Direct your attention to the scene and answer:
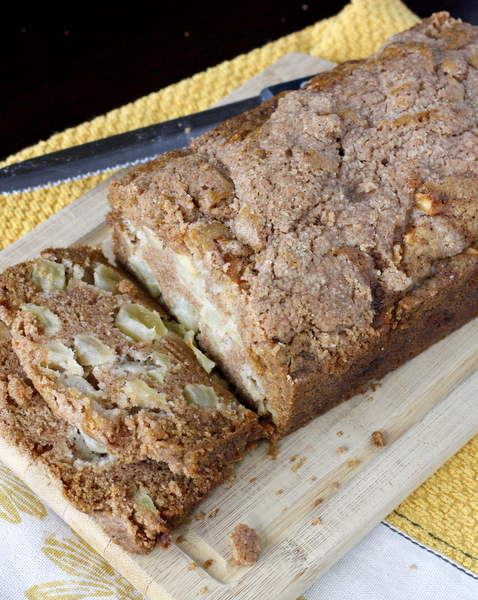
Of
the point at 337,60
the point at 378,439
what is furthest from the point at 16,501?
the point at 337,60

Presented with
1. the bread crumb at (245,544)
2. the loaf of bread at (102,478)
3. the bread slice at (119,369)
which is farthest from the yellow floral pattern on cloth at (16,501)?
the bread crumb at (245,544)

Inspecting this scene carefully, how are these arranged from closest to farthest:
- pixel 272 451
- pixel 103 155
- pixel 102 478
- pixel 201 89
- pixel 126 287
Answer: pixel 102 478, pixel 272 451, pixel 126 287, pixel 103 155, pixel 201 89

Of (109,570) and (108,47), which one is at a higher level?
(108,47)

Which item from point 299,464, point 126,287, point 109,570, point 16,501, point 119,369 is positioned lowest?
point 299,464

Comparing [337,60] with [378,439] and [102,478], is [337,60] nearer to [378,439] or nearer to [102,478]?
[378,439]


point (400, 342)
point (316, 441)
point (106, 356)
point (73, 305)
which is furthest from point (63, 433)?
point (400, 342)

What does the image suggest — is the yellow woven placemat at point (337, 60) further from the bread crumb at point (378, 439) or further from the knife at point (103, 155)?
the knife at point (103, 155)

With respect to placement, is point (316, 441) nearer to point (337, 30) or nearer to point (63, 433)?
point (63, 433)
